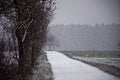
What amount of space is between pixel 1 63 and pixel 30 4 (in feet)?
8.36

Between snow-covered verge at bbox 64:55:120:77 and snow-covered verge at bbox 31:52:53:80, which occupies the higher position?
snow-covered verge at bbox 31:52:53:80

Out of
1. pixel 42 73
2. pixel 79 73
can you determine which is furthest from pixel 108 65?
pixel 42 73

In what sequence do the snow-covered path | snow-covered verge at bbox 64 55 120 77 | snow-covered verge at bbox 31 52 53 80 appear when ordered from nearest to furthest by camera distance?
snow-covered verge at bbox 31 52 53 80
the snow-covered path
snow-covered verge at bbox 64 55 120 77

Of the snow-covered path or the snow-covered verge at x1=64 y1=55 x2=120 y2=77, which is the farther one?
the snow-covered verge at x1=64 y1=55 x2=120 y2=77

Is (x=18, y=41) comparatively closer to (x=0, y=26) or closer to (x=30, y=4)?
(x=0, y=26)

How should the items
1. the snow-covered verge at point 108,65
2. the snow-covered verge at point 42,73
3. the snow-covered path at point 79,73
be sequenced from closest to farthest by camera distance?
the snow-covered verge at point 42,73
the snow-covered path at point 79,73
the snow-covered verge at point 108,65

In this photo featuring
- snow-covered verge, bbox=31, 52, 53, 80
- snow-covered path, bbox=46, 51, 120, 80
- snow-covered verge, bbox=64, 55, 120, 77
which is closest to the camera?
snow-covered verge, bbox=31, 52, 53, 80

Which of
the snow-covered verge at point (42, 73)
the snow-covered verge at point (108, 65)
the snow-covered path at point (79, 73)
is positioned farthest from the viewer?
the snow-covered verge at point (108, 65)

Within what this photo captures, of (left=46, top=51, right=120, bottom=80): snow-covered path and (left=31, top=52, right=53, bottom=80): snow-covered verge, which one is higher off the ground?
(left=31, top=52, right=53, bottom=80): snow-covered verge

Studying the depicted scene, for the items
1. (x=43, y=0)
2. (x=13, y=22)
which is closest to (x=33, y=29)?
(x=43, y=0)

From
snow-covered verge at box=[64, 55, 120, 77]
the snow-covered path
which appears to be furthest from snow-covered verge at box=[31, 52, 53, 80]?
snow-covered verge at box=[64, 55, 120, 77]

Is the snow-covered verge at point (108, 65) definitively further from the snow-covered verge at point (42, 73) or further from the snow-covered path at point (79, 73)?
the snow-covered verge at point (42, 73)

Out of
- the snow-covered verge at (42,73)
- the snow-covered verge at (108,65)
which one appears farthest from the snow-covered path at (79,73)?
the snow-covered verge at (108,65)

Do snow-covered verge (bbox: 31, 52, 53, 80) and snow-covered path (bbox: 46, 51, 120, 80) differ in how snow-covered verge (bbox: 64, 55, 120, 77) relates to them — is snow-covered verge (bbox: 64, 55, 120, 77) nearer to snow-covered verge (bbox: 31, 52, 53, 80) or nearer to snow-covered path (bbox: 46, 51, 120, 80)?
snow-covered path (bbox: 46, 51, 120, 80)
